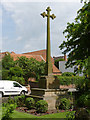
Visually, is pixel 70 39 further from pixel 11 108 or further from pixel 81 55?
pixel 11 108

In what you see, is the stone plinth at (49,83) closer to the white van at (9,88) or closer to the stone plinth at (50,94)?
the stone plinth at (50,94)

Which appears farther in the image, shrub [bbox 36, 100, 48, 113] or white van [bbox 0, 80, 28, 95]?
white van [bbox 0, 80, 28, 95]

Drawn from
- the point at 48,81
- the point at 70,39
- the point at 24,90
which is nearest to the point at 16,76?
the point at 24,90

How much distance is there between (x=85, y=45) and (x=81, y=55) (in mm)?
874

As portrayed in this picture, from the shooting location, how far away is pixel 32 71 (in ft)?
84.4

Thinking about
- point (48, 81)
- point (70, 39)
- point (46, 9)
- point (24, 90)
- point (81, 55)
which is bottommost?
point (24, 90)

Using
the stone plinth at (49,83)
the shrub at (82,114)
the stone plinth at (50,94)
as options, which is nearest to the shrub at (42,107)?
the stone plinth at (50,94)

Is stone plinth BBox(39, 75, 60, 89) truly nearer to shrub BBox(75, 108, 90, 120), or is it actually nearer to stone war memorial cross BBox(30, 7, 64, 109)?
stone war memorial cross BBox(30, 7, 64, 109)

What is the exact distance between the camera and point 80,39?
8211mm

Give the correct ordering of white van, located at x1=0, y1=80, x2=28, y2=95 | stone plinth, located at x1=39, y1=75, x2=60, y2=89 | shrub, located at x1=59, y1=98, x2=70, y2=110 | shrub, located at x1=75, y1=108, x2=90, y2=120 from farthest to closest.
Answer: white van, located at x1=0, y1=80, x2=28, y2=95
stone plinth, located at x1=39, y1=75, x2=60, y2=89
shrub, located at x1=59, y1=98, x2=70, y2=110
shrub, located at x1=75, y1=108, x2=90, y2=120

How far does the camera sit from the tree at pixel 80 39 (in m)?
7.31

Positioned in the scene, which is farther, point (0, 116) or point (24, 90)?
point (24, 90)

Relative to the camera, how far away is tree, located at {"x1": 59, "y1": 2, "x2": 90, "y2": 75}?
7307mm

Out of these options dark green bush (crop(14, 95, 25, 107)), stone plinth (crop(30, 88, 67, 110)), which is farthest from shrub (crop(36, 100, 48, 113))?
dark green bush (crop(14, 95, 25, 107))
